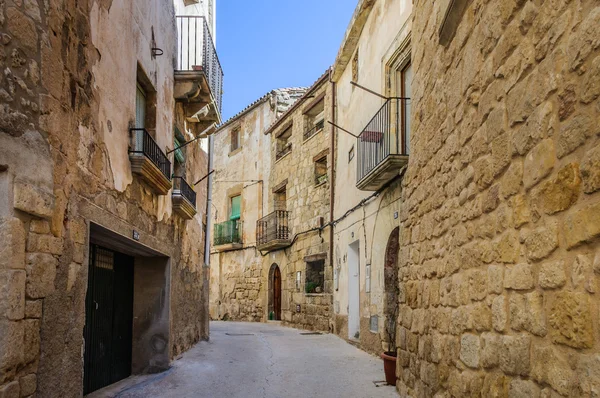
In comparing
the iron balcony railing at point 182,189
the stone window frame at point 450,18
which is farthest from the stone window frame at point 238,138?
the stone window frame at point 450,18

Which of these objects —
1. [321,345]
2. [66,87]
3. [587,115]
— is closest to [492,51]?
[587,115]

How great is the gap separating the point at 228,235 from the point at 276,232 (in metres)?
4.24

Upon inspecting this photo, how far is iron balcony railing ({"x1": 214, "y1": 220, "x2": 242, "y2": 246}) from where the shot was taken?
20047mm

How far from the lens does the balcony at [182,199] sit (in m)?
7.93

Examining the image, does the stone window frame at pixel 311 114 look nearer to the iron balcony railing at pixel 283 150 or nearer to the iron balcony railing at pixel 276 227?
the iron balcony railing at pixel 283 150

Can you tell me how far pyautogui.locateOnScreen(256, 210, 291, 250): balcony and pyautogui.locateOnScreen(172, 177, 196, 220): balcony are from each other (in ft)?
25.5

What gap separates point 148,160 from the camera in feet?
19.1

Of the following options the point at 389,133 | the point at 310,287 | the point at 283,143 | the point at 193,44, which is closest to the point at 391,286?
the point at 389,133

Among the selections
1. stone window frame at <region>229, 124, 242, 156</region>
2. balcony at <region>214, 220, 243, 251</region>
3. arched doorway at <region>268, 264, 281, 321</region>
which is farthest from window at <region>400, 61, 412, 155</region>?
stone window frame at <region>229, 124, 242, 156</region>

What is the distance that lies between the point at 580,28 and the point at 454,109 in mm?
1860

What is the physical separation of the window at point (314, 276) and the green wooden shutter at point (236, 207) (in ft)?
21.3

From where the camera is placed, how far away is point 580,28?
6.88 ft

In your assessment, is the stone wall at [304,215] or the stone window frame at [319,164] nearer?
the stone wall at [304,215]

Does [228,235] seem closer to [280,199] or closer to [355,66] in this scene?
[280,199]
